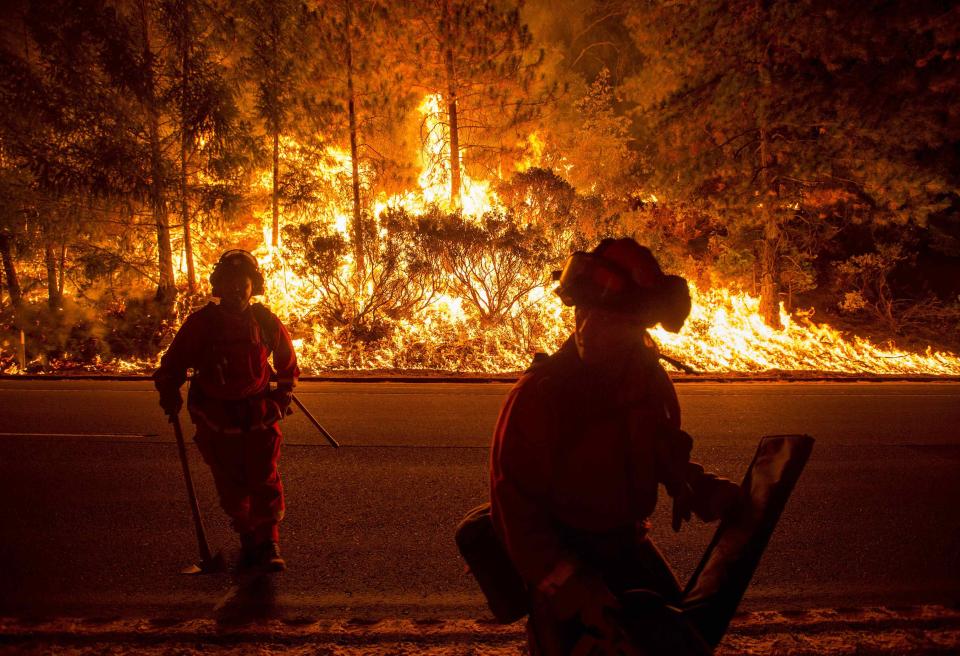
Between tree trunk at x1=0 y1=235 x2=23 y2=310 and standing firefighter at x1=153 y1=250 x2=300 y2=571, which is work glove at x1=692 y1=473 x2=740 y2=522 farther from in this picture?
tree trunk at x1=0 y1=235 x2=23 y2=310

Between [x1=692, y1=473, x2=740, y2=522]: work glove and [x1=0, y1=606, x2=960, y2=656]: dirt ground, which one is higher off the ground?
[x1=692, y1=473, x2=740, y2=522]: work glove

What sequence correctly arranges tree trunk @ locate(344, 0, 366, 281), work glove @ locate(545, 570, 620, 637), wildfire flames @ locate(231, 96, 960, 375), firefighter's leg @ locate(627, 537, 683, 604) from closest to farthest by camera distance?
work glove @ locate(545, 570, 620, 637)
firefighter's leg @ locate(627, 537, 683, 604)
wildfire flames @ locate(231, 96, 960, 375)
tree trunk @ locate(344, 0, 366, 281)

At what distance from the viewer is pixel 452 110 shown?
16.6 m

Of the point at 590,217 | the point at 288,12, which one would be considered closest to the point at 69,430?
the point at 590,217

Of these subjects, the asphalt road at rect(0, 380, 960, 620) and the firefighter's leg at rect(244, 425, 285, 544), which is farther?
the firefighter's leg at rect(244, 425, 285, 544)

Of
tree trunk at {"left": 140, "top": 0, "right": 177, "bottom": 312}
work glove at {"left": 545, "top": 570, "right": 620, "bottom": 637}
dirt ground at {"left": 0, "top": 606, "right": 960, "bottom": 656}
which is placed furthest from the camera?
tree trunk at {"left": 140, "top": 0, "right": 177, "bottom": 312}

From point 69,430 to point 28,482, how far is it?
1905 millimetres

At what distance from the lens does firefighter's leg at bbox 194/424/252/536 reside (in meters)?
3.68

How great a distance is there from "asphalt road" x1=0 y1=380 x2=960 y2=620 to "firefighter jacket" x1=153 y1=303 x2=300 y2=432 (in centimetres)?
100

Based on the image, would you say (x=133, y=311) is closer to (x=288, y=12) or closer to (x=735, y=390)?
(x=288, y=12)

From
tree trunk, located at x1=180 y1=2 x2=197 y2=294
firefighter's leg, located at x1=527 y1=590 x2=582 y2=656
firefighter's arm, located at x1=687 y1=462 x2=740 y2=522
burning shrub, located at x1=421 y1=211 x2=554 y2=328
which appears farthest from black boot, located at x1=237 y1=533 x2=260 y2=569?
tree trunk, located at x1=180 y1=2 x2=197 y2=294

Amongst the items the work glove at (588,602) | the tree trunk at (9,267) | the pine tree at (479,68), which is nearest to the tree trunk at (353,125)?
the pine tree at (479,68)

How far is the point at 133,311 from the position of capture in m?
14.4

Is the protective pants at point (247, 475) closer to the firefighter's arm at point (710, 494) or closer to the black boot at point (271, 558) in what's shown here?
the black boot at point (271, 558)
